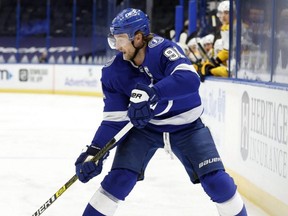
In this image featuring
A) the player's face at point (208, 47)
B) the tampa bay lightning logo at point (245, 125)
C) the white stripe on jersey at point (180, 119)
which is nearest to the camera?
the white stripe on jersey at point (180, 119)

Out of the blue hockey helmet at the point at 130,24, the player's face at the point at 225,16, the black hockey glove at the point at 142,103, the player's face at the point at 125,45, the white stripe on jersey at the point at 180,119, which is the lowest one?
the white stripe on jersey at the point at 180,119

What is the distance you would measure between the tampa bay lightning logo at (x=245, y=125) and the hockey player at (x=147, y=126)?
1345 mm

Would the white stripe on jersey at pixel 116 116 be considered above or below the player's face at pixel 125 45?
below

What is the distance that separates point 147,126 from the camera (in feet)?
8.37

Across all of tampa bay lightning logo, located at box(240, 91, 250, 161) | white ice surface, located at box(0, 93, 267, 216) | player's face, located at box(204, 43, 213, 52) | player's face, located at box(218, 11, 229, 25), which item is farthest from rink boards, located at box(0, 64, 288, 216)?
player's face, located at box(204, 43, 213, 52)

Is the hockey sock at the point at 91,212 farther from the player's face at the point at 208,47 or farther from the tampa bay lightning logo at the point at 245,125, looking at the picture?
the player's face at the point at 208,47

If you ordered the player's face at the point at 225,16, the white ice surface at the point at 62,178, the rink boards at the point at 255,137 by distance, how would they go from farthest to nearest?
the player's face at the point at 225,16
the white ice surface at the point at 62,178
the rink boards at the point at 255,137

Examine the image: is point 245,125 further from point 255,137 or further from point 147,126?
point 147,126

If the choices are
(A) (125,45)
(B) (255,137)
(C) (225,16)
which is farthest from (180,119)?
(C) (225,16)

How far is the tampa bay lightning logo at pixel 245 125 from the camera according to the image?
387cm

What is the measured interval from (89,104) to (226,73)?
6.03 m

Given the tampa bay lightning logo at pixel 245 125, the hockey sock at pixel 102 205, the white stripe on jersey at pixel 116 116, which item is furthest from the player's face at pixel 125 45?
the tampa bay lightning logo at pixel 245 125

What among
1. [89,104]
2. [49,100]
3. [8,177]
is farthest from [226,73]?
[49,100]

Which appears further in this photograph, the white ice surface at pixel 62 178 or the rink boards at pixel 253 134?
the white ice surface at pixel 62 178
